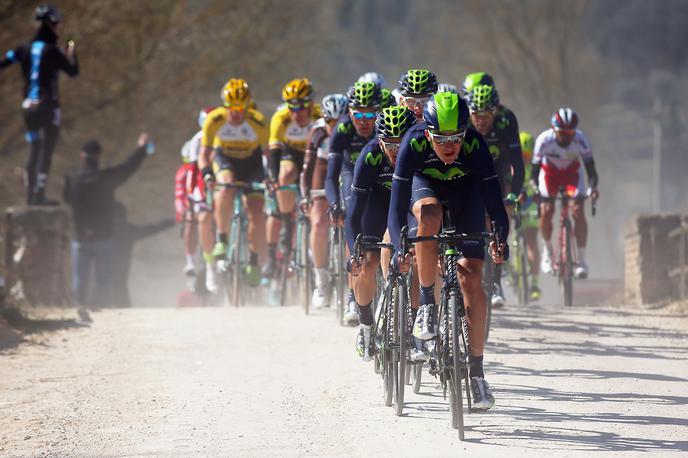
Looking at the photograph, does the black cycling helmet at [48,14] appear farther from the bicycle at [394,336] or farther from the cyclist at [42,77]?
the bicycle at [394,336]

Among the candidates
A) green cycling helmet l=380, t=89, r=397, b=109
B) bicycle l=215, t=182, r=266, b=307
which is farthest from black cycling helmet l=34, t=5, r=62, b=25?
green cycling helmet l=380, t=89, r=397, b=109

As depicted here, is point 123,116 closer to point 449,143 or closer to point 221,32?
point 221,32

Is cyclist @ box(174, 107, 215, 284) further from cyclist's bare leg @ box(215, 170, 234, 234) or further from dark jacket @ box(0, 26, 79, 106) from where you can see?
dark jacket @ box(0, 26, 79, 106)

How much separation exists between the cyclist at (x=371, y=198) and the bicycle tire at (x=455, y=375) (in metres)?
1.62

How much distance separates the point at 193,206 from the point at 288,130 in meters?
3.47

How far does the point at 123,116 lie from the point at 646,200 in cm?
3972

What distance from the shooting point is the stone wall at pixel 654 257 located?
19906mm

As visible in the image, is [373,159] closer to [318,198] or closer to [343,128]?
[343,128]

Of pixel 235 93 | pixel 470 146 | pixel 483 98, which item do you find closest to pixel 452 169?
pixel 470 146

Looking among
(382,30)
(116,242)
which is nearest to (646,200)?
(382,30)

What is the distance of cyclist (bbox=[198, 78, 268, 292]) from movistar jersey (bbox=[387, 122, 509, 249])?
27.3ft

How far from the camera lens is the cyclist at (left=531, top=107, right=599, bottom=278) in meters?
17.5

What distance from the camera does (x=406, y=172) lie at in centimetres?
942

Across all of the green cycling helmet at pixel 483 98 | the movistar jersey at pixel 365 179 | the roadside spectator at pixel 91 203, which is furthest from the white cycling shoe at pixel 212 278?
the movistar jersey at pixel 365 179
